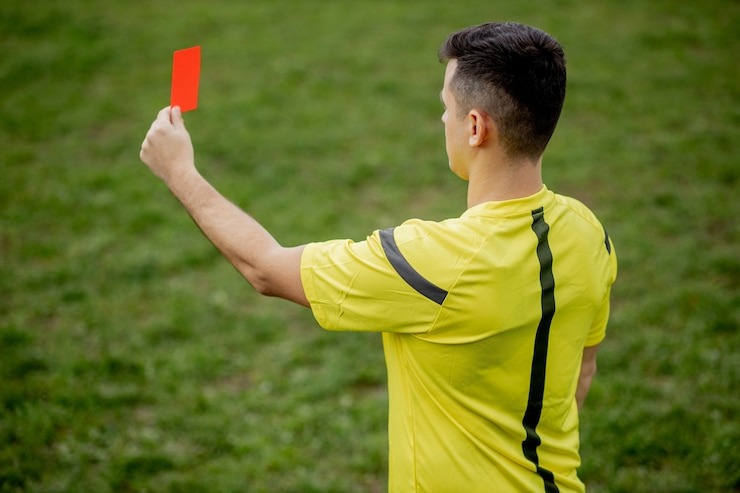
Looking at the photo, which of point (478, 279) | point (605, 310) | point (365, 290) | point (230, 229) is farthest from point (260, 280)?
point (605, 310)

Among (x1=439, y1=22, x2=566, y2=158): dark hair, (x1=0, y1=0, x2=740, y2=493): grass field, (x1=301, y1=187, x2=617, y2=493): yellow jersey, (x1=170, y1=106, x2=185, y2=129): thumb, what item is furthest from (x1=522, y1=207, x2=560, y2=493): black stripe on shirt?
(x1=0, y1=0, x2=740, y2=493): grass field

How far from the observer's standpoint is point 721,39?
31.8ft

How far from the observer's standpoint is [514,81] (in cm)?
182

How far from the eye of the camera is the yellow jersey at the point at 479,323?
1.79m

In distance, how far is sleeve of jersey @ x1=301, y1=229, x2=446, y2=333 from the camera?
1.79m

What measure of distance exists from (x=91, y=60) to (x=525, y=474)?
29.8 ft

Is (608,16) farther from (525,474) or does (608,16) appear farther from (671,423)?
(525,474)

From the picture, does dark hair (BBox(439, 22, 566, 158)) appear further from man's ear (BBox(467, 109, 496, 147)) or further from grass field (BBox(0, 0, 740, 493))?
grass field (BBox(0, 0, 740, 493))

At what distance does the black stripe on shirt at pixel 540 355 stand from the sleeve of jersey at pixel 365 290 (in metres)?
0.32

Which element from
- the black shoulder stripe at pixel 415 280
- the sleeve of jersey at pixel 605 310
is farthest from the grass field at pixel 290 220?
the black shoulder stripe at pixel 415 280

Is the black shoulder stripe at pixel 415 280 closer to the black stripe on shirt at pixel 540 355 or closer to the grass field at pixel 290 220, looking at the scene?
the black stripe on shirt at pixel 540 355

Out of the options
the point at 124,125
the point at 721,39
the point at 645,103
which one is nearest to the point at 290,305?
the point at 124,125

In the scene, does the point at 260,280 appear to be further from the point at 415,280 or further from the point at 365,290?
the point at 415,280

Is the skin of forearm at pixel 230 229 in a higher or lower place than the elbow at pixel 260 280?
higher
